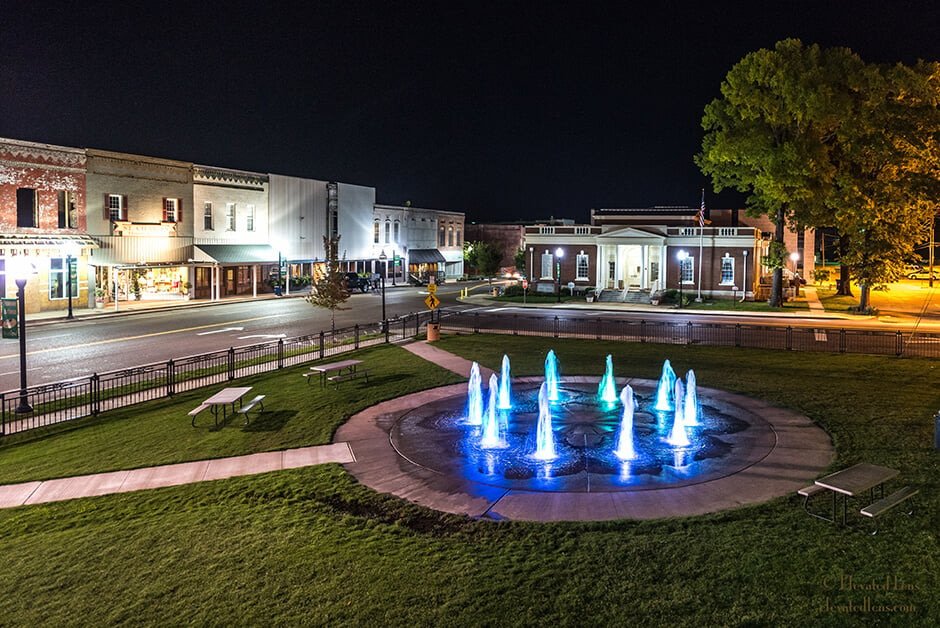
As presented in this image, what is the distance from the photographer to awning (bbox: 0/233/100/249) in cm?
4066

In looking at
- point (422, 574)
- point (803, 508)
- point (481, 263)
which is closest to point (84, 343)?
point (422, 574)

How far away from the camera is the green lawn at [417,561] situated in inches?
300

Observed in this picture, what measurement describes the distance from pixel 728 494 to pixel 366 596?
6.35 meters

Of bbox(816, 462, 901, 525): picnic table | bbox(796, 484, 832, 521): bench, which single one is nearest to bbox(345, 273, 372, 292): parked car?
bbox(796, 484, 832, 521): bench

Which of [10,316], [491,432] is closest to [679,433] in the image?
[491,432]

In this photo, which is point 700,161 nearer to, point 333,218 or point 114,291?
point 333,218

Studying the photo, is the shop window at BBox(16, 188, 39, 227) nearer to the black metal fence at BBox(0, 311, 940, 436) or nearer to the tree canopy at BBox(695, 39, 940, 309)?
the black metal fence at BBox(0, 311, 940, 436)

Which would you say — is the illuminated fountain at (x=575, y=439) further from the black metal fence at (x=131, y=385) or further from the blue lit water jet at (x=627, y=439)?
the black metal fence at (x=131, y=385)

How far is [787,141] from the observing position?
1774 inches

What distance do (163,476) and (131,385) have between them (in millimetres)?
9148

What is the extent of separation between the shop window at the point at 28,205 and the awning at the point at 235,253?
12.3m

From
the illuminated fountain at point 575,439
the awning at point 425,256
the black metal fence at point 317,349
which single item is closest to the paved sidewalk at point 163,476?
→ the illuminated fountain at point 575,439

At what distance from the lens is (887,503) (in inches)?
388

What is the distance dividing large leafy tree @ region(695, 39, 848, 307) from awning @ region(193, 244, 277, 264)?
36.7m
